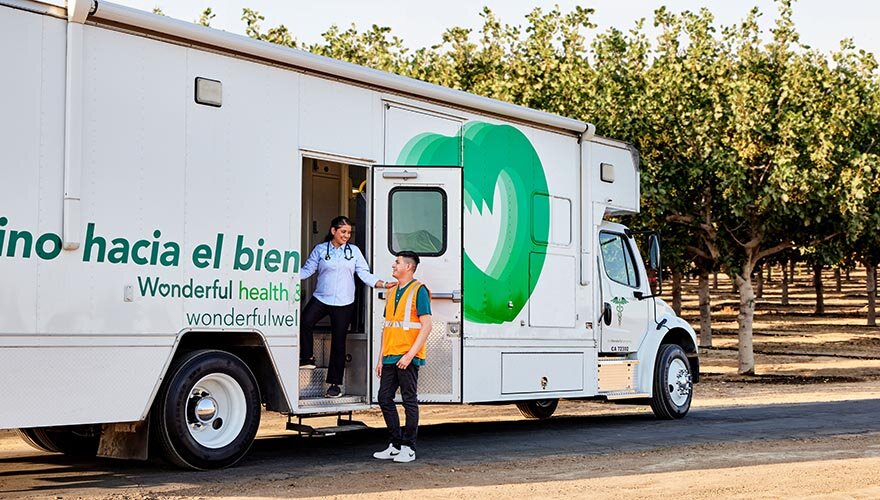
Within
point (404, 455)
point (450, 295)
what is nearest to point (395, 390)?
point (404, 455)

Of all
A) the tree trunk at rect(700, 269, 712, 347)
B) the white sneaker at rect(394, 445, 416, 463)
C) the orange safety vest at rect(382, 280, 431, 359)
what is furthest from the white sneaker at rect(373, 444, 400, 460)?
the tree trunk at rect(700, 269, 712, 347)

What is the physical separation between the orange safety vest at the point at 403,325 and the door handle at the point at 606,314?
424 centimetres

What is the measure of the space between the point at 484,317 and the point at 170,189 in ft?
12.4

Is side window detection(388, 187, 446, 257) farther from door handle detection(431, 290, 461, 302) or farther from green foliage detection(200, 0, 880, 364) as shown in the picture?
green foliage detection(200, 0, 880, 364)

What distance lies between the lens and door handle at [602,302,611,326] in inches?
554

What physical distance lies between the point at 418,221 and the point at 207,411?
279 cm

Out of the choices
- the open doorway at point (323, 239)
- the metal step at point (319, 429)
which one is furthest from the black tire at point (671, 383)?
the metal step at point (319, 429)

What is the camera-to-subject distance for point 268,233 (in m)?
10.0

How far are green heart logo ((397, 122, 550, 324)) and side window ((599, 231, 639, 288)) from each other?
1709 mm

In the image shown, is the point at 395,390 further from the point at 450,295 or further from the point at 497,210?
the point at 497,210

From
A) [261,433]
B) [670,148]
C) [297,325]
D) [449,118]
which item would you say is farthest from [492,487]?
[670,148]

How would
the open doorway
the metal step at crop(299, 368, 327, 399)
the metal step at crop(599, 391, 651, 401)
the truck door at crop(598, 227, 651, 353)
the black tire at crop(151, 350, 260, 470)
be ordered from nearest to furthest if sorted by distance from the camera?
the black tire at crop(151, 350, 260, 470) → the metal step at crop(299, 368, 327, 399) → the open doorway → the metal step at crop(599, 391, 651, 401) → the truck door at crop(598, 227, 651, 353)

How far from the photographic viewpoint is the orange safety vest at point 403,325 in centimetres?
1032

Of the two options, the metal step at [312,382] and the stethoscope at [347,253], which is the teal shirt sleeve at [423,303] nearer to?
the stethoscope at [347,253]
